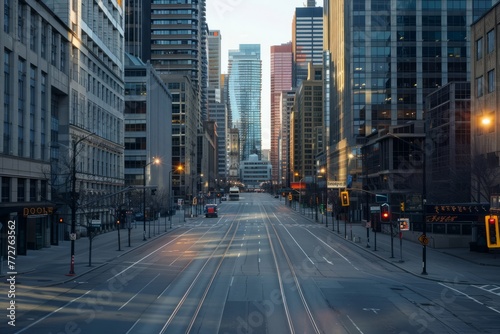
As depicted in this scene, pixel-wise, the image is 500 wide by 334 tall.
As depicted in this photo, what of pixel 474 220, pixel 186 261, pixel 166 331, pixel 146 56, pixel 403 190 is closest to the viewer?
pixel 166 331

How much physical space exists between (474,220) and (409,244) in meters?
8.14

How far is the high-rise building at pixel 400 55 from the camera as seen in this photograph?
104438mm

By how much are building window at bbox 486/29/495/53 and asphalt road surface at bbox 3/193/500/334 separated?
80.1ft

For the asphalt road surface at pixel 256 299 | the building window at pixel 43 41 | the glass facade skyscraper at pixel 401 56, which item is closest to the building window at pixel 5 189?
the asphalt road surface at pixel 256 299

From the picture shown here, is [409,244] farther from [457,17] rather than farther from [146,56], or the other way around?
[146,56]

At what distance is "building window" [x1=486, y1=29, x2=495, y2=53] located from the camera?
5222 cm

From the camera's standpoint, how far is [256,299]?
81.3 feet

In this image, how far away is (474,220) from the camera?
157 ft

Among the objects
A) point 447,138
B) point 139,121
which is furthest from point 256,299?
point 139,121

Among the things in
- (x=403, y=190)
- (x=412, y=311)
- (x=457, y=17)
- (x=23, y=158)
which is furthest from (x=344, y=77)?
(x=412, y=311)

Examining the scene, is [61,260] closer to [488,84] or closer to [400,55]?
[488,84]

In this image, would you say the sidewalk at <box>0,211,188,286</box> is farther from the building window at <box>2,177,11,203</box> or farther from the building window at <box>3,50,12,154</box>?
the building window at <box>3,50,12,154</box>

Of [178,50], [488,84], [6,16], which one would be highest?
[178,50]

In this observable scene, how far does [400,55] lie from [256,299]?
292 feet
